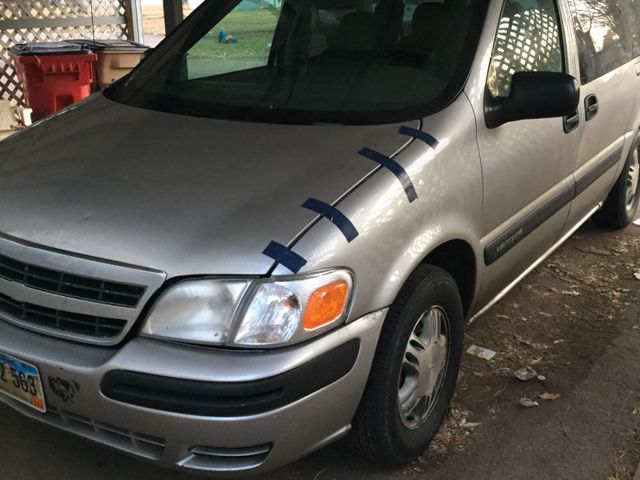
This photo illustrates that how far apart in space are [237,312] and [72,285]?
1.61 feet

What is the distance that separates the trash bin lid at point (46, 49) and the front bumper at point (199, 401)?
4691mm

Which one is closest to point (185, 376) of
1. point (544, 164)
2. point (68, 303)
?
point (68, 303)

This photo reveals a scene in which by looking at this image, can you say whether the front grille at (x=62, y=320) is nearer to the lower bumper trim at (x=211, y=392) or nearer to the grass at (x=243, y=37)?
the lower bumper trim at (x=211, y=392)

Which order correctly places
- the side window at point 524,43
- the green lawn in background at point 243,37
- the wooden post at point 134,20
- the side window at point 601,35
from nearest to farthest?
the side window at point 524,43 < the green lawn in background at point 243,37 < the side window at point 601,35 < the wooden post at point 134,20

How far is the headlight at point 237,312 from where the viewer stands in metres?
1.90

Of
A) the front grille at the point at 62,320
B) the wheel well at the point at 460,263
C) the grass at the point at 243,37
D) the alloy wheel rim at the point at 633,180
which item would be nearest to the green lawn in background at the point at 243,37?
the grass at the point at 243,37

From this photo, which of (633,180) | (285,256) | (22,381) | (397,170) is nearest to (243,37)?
(397,170)

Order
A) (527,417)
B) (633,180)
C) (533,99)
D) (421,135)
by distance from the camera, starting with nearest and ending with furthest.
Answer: (421,135)
(533,99)
(527,417)
(633,180)

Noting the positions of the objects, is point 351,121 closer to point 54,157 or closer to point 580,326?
point 54,157

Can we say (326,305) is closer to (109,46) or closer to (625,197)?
(625,197)

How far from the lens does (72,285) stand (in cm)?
200

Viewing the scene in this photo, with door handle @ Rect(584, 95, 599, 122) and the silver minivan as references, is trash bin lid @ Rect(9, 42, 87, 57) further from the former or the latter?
door handle @ Rect(584, 95, 599, 122)

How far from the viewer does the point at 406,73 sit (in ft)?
8.86

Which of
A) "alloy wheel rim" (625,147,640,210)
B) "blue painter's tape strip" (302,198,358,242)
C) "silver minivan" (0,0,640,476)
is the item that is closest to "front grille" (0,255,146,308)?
"silver minivan" (0,0,640,476)
